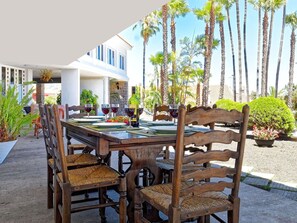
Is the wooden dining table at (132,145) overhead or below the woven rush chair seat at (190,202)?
overhead

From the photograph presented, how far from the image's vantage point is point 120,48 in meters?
18.4

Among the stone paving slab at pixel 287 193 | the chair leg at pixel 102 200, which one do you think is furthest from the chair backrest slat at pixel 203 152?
the stone paving slab at pixel 287 193

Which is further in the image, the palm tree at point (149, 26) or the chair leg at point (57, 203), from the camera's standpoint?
the palm tree at point (149, 26)

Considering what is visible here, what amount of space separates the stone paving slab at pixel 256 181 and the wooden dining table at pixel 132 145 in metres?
1.80

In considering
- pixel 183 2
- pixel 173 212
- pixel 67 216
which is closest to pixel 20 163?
pixel 67 216

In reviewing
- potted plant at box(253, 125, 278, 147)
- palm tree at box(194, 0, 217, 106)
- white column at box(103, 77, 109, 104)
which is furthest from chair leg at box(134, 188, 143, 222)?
white column at box(103, 77, 109, 104)

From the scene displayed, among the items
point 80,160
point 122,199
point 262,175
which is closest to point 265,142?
point 262,175

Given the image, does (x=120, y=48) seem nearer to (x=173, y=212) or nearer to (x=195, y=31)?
(x=195, y=31)

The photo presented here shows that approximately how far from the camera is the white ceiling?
618 cm

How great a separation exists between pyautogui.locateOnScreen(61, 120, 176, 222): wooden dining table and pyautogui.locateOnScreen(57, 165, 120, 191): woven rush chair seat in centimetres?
13

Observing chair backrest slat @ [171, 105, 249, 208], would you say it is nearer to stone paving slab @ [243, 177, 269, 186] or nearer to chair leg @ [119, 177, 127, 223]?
chair leg @ [119, 177, 127, 223]

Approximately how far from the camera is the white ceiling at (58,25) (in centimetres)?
618

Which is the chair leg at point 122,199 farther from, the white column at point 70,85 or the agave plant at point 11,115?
the white column at point 70,85

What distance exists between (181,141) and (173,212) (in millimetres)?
399
